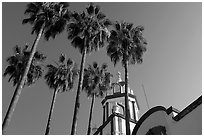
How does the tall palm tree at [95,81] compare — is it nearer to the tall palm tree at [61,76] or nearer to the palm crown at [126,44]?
the tall palm tree at [61,76]

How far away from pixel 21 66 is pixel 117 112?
44.9 ft

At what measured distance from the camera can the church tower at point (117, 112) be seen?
26.2 meters

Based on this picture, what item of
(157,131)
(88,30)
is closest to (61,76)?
(88,30)

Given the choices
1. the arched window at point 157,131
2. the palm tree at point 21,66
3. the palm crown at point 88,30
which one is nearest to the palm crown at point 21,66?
the palm tree at point 21,66

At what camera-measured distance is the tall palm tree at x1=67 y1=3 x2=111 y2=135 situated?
21438mm

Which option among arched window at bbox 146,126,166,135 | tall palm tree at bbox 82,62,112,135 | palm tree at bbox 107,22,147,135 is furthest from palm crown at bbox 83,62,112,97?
arched window at bbox 146,126,166,135

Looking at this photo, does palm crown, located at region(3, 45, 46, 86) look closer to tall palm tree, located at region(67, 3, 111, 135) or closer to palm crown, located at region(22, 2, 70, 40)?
palm crown, located at region(22, 2, 70, 40)

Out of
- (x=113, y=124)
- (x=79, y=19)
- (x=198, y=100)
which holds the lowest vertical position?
(x=198, y=100)

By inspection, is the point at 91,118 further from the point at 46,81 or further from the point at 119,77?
the point at 119,77

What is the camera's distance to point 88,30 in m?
21.3

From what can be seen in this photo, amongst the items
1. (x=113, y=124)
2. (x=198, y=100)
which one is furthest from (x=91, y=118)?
(x=198, y=100)

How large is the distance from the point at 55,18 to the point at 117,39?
7.02 meters

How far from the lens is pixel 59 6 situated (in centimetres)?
2191

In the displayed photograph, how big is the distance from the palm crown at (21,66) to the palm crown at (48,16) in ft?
19.7
